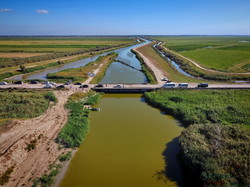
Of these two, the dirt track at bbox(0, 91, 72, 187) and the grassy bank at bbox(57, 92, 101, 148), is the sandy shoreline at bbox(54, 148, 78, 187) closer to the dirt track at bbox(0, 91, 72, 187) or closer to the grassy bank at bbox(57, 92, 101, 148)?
the dirt track at bbox(0, 91, 72, 187)

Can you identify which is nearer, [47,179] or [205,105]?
[47,179]

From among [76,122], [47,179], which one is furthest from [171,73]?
[47,179]

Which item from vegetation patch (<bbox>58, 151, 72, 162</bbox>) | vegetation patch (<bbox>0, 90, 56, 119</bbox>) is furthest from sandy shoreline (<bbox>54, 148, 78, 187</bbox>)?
vegetation patch (<bbox>0, 90, 56, 119</bbox>)

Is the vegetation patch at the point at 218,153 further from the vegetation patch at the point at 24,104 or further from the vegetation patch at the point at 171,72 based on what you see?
the vegetation patch at the point at 171,72

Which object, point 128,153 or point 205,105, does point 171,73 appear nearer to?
point 205,105

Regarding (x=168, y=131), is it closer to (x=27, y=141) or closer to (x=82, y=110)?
(x=82, y=110)

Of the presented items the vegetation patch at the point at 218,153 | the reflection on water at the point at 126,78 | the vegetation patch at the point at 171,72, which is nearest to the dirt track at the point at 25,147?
the vegetation patch at the point at 218,153
